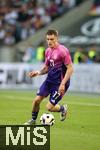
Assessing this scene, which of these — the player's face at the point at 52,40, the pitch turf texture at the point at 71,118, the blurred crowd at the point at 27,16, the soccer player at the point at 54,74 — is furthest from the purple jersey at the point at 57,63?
the blurred crowd at the point at 27,16

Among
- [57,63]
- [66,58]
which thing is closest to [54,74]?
[57,63]

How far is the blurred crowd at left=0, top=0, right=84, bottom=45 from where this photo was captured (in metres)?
37.0

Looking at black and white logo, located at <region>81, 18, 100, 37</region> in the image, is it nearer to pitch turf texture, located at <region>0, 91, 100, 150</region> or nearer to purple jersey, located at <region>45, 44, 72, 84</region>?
pitch turf texture, located at <region>0, 91, 100, 150</region>

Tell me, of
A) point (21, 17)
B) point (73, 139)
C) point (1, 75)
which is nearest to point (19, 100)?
point (1, 75)

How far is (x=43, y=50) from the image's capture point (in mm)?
32375

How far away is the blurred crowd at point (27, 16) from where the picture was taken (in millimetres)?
36969

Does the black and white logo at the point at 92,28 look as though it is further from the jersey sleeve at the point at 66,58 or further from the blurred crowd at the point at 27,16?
the jersey sleeve at the point at 66,58

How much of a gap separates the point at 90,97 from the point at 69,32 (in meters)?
13.0

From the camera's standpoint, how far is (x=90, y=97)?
24.6m

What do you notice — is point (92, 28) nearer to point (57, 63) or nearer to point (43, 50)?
point (43, 50)

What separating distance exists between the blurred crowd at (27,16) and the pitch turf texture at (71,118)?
37.6 ft

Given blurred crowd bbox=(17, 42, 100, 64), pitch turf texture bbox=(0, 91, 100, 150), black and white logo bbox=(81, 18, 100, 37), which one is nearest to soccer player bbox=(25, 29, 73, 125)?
pitch turf texture bbox=(0, 91, 100, 150)

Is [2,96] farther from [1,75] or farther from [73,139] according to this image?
[73,139]

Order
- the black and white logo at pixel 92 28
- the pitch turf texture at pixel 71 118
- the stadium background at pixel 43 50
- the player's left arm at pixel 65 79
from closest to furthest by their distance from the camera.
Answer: the pitch turf texture at pixel 71 118 → the player's left arm at pixel 65 79 → the stadium background at pixel 43 50 → the black and white logo at pixel 92 28
